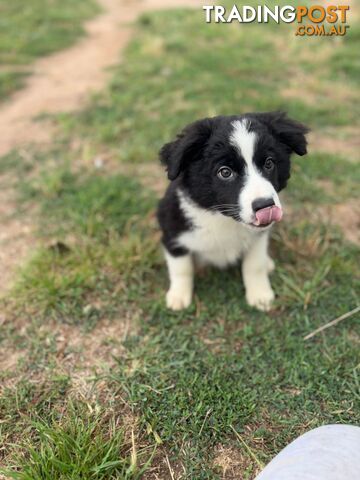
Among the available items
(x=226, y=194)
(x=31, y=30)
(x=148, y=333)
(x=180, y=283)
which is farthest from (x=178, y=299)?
(x=31, y=30)

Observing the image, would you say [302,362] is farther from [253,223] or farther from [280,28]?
[280,28]

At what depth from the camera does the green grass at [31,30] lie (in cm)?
703

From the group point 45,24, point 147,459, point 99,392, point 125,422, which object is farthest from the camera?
point 45,24

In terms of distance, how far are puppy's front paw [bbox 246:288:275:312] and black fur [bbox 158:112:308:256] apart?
762mm

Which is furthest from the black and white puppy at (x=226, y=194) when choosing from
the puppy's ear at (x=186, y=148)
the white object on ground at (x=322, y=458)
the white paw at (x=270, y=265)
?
the white object on ground at (x=322, y=458)

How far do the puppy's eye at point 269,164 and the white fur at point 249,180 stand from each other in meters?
0.10

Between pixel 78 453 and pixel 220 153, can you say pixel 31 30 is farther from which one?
pixel 78 453

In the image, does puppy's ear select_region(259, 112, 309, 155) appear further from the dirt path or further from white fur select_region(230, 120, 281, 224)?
the dirt path

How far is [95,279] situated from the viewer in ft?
10.3

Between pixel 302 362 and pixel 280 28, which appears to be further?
pixel 280 28

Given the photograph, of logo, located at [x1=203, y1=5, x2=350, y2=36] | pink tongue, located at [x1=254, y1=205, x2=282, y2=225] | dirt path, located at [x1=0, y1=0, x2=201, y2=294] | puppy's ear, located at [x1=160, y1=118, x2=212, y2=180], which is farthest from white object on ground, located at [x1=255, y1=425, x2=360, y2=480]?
logo, located at [x1=203, y1=5, x2=350, y2=36]

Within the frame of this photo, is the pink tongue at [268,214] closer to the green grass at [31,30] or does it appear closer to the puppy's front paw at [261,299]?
the puppy's front paw at [261,299]

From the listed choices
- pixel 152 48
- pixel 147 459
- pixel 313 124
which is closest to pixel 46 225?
pixel 147 459

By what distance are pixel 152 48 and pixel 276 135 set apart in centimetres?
563
